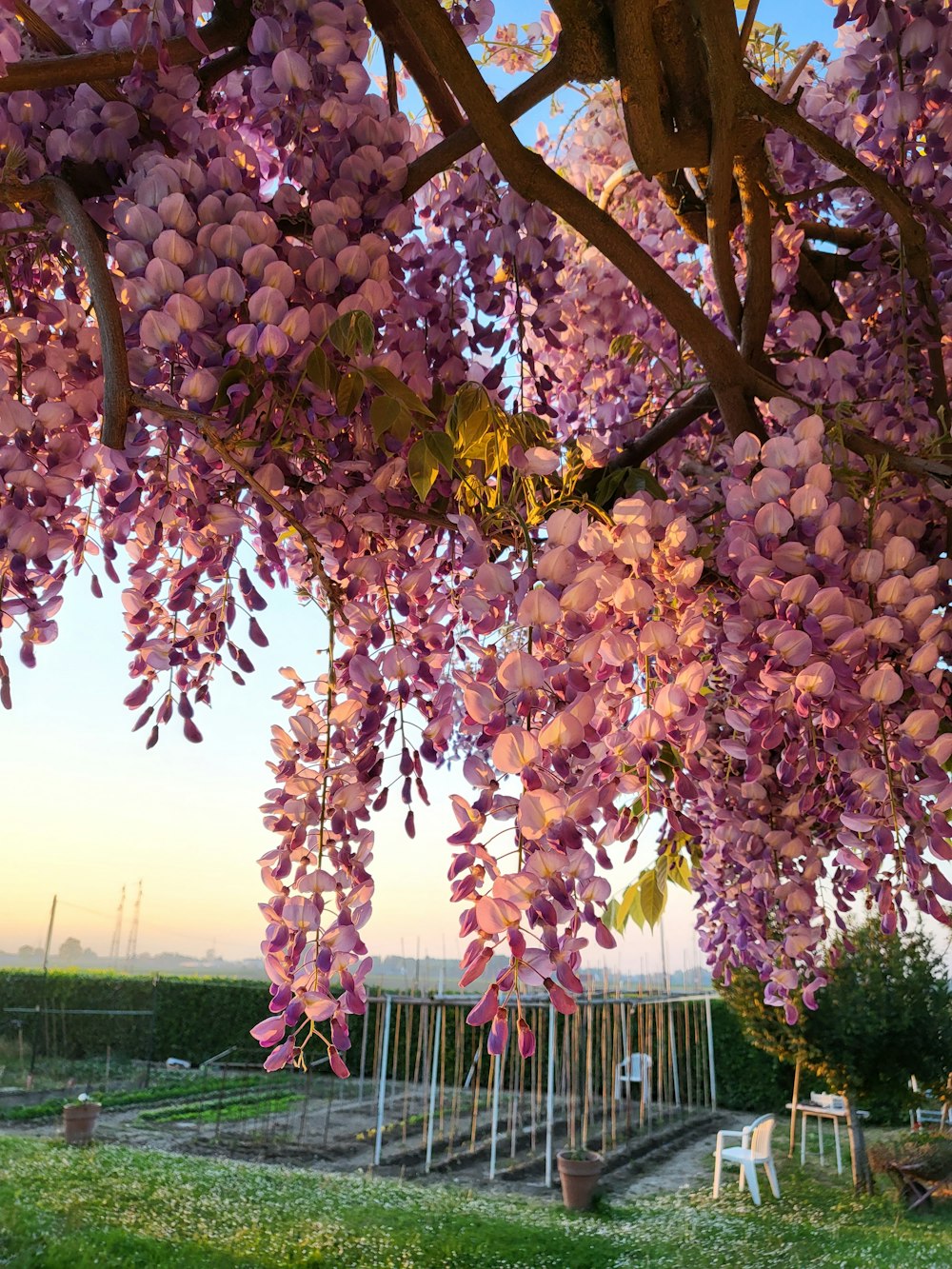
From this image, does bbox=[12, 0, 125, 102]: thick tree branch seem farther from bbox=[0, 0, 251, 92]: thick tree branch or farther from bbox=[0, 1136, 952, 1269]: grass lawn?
bbox=[0, 1136, 952, 1269]: grass lawn

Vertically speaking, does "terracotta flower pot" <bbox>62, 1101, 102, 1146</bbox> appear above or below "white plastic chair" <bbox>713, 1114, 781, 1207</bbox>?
above

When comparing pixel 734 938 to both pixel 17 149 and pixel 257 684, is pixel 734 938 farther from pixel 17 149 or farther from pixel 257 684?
pixel 17 149

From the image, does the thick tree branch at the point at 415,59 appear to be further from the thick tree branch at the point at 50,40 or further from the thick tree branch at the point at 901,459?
the thick tree branch at the point at 901,459

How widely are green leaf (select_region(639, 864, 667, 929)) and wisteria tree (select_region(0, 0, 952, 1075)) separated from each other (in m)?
0.78

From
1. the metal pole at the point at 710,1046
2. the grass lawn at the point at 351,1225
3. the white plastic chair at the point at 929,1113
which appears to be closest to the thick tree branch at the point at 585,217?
the grass lawn at the point at 351,1225

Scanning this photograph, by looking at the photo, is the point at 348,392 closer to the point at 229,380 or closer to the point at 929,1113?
the point at 229,380

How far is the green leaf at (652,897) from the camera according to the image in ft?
5.49

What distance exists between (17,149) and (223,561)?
289mm

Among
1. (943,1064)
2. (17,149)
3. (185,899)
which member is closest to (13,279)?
(17,149)

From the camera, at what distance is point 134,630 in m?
0.82

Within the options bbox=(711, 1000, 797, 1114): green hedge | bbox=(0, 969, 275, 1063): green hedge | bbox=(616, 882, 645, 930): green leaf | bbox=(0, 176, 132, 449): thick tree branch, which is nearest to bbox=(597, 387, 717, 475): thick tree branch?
bbox=(0, 176, 132, 449): thick tree branch

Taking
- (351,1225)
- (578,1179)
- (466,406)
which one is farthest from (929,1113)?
(466,406)

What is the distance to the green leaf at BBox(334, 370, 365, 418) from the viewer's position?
585mm

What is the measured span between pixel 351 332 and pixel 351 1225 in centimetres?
481
